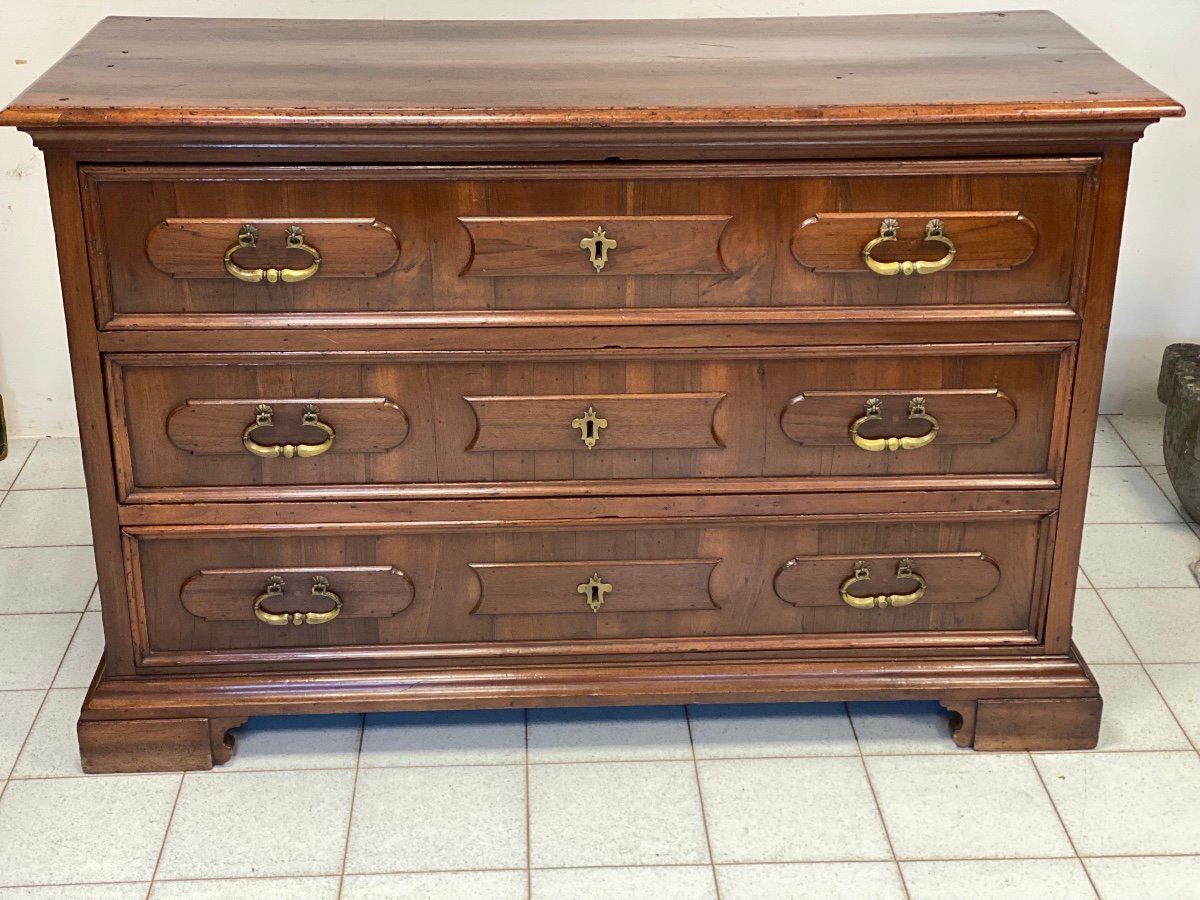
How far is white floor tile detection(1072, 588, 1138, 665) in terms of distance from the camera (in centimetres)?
288

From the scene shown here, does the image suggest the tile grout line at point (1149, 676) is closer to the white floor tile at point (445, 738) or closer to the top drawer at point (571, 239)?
the top drawer at point (571, 239)

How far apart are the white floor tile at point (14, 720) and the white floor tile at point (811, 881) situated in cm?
118

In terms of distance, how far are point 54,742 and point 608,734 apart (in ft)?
3.03

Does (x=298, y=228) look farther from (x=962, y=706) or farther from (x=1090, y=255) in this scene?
(x=962, y=706)

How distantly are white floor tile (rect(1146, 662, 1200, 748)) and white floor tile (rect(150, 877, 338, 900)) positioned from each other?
1.45m

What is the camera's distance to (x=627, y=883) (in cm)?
235

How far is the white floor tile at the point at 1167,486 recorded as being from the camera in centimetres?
336

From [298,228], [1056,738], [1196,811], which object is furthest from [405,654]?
[1196,811]

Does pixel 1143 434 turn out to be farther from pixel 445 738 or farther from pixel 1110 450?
pixel 445 738

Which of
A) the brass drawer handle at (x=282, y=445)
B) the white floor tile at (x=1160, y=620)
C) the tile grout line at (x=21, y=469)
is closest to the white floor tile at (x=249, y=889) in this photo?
the brass drawer handle at (x=282, y=445)

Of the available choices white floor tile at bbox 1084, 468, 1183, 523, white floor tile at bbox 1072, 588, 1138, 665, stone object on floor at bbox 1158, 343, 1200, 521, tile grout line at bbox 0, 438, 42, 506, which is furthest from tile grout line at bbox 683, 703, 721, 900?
tile grout line at bbox 0, 438, 42, 506

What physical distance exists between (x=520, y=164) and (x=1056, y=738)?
1.30 m

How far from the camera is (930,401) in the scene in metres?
2.41

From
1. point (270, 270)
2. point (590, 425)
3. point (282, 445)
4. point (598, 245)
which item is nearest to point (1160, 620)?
point (590, 425)
